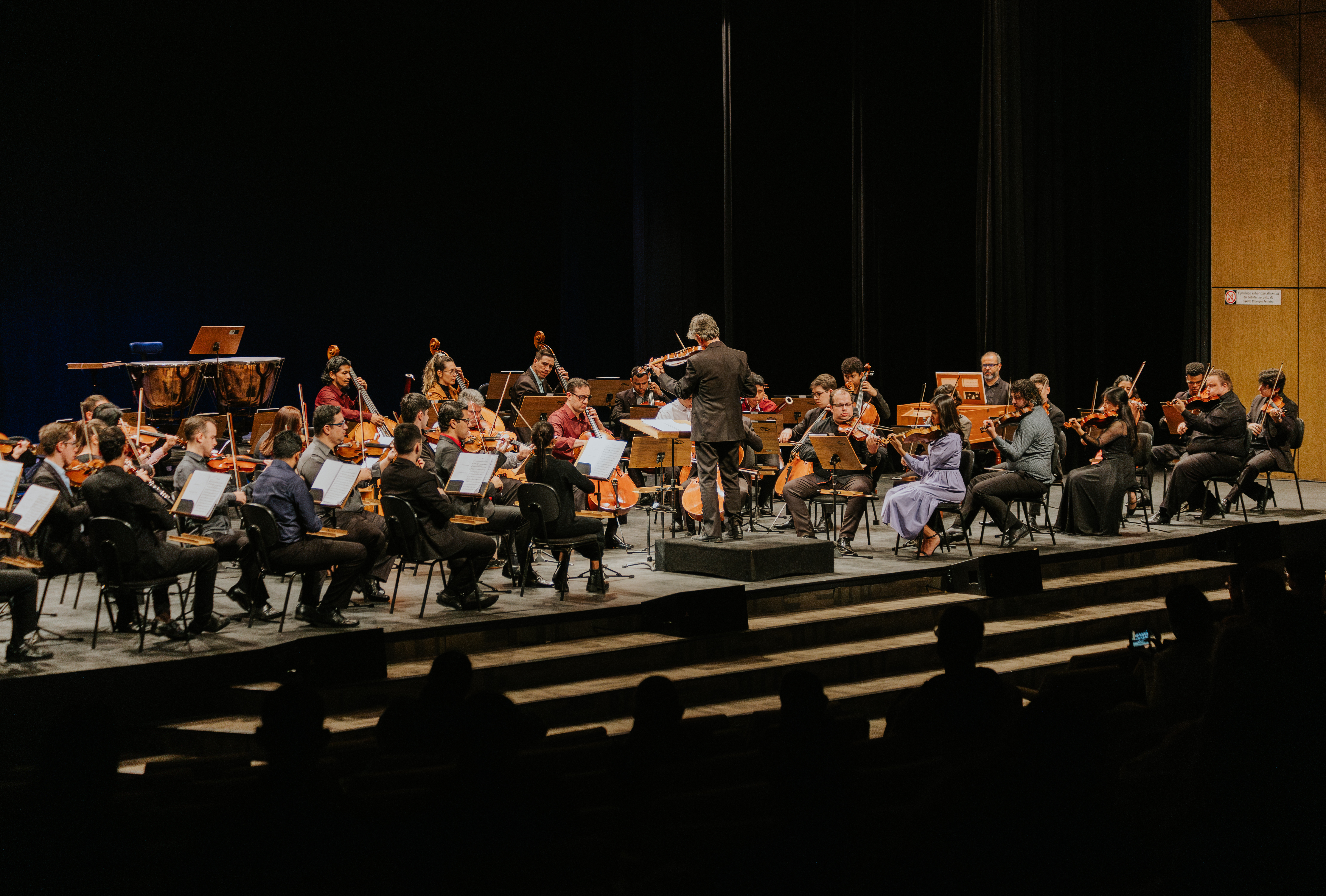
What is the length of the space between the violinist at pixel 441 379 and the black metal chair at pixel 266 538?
3422 millimetres

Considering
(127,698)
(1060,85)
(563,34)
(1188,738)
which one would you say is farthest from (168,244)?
(1188,738)

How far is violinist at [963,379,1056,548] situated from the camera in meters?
9.16

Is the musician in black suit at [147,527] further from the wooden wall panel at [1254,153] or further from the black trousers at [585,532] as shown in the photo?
the wooden wall panel at [1254,153]

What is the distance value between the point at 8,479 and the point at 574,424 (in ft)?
12.7

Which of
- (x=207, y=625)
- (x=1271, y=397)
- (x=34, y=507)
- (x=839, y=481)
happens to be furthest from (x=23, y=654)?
(x=1271, y=397)

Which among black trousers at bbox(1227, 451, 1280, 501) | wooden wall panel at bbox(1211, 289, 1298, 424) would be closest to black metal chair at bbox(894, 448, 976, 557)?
black trousers at bbox(1227, 451, 1280, 501)

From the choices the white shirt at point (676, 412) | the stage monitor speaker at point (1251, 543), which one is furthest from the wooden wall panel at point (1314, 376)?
A: the white shirt at point (676, 412)

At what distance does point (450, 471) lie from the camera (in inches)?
325

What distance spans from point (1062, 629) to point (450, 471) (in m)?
4.10

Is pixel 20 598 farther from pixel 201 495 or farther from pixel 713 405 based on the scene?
pixel 713 405

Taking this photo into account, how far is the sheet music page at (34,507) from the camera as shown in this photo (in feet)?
20.8

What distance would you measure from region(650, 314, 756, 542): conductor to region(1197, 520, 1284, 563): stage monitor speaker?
3.74 m

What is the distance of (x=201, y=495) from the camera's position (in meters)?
6.73

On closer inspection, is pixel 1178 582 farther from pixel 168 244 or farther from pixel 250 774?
pixel 168 244
